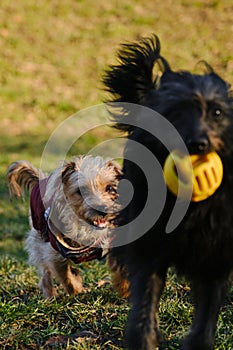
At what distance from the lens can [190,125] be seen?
2.78m

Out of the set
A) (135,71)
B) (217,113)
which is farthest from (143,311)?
(135,71)

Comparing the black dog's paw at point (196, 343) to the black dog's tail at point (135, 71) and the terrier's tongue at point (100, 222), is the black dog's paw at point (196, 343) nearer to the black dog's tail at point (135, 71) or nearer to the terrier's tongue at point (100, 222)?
the black dog's tail at point (135, 71)

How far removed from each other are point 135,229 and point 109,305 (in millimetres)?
1401

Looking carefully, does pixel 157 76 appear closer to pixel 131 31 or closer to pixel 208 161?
pixel 208 161

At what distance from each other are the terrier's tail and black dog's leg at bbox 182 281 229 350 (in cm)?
273

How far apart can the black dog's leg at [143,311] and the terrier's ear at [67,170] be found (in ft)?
6.14

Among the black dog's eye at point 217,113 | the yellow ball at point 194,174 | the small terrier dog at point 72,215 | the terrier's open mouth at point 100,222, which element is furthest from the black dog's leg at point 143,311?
the terrier's open mouth at point 100,222

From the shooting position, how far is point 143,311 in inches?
122

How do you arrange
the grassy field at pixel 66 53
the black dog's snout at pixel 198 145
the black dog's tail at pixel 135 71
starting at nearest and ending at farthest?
the black dog's snout at pixel 198 145
the black dog's tail at pixel 135 71
the grassy field at pixel 66 53

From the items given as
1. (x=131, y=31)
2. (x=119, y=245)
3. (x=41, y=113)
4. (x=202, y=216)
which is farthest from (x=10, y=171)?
(x=131, y=31)

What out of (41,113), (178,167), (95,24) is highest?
(178,167)

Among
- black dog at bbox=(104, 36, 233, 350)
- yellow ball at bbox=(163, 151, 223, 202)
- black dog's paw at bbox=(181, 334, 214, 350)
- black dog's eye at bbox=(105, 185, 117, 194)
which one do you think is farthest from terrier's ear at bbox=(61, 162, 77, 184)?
yellow ball at bbox=(163, 151, 223, 202)

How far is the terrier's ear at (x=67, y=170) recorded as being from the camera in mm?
4906

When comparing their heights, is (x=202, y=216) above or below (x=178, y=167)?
below
